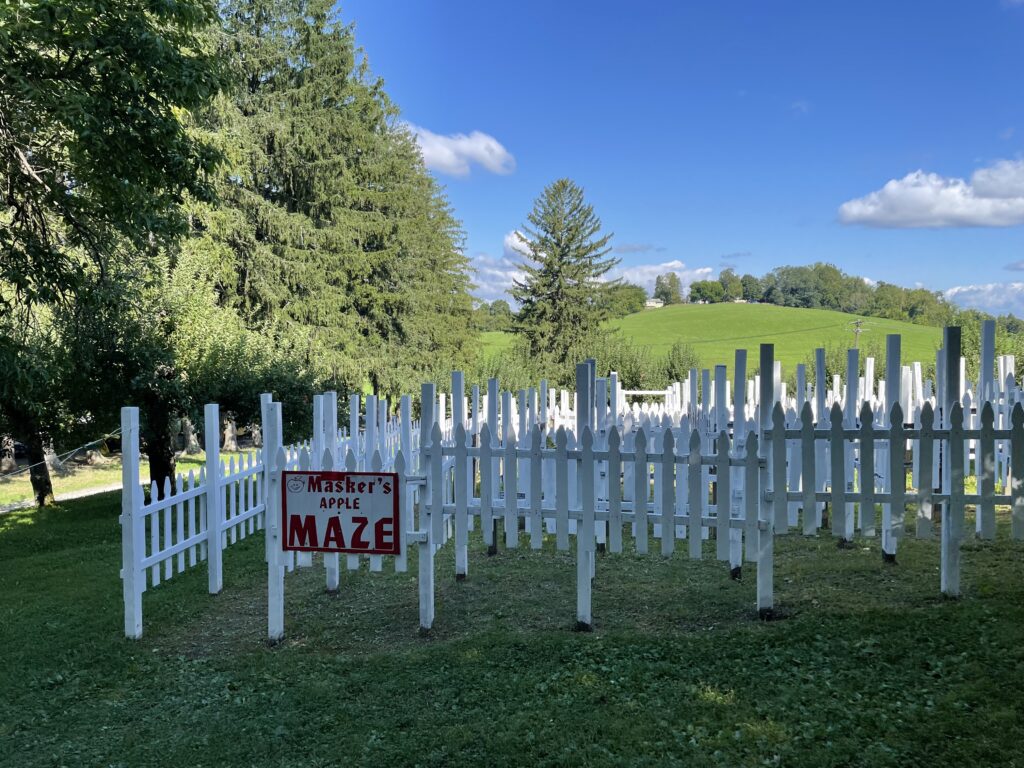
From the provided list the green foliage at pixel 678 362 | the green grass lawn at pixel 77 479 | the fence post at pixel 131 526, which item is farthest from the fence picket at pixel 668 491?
the green foliage at pixel 678 362

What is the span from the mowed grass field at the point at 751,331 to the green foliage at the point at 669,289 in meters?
8.88

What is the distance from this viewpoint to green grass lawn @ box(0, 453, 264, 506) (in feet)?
67.5

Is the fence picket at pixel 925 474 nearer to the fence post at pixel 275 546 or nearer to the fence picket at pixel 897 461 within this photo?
the fence picket at pixel 897 461

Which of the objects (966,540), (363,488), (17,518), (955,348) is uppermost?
(955,348)

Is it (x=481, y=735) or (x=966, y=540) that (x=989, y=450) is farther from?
(x=481, y=735)

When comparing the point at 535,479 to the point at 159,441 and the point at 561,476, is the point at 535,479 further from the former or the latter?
the point at 159,441

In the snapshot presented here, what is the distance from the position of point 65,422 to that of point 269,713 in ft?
41.0

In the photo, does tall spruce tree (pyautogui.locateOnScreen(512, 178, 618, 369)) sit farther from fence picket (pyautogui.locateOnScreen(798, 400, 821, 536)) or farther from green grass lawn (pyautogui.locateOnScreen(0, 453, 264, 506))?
fence picket (pyautogui.locateOnScreen(798, 400, 821, 536))

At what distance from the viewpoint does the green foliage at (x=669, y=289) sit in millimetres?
90312

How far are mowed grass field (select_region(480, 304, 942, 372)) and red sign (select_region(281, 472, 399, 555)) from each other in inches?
1819

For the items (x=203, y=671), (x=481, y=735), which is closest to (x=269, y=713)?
(x=203, y=671)

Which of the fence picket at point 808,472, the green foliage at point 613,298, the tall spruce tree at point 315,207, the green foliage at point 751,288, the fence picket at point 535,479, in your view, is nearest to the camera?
the fence picket at point 808,472

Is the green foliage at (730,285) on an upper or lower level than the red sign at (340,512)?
upper

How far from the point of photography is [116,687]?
16.4ft
